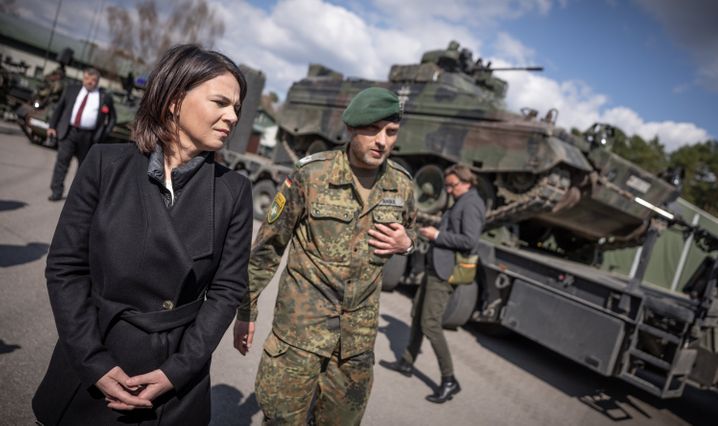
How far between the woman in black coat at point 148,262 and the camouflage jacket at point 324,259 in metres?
0.56

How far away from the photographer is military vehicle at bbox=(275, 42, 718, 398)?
4629mm

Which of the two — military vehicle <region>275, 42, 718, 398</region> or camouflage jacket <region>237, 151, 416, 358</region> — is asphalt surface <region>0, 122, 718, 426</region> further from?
camouflage jacket <region>237, 151, 416, 358</region>

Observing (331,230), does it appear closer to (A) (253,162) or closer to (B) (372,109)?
(B) (372,109)

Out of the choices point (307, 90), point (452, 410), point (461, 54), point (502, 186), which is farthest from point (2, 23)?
point (452, 410)

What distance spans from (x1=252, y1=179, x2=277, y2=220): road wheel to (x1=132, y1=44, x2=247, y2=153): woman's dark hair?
25.8ft

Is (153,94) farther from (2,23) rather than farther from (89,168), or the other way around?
(2,23)

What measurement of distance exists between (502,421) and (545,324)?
1.45 m

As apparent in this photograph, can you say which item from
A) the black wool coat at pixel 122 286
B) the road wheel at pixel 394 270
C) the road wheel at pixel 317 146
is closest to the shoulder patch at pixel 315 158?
the black wool coat at pixel 122 286

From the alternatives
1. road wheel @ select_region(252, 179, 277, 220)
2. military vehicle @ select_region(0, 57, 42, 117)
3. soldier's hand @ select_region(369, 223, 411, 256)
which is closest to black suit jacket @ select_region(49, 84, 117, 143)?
road wheel @ select_region(252, 179, 277, 220)

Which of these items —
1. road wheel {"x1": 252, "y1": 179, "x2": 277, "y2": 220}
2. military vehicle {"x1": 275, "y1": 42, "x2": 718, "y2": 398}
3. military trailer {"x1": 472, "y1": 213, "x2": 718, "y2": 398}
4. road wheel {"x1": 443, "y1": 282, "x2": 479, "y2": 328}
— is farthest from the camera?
road wheel {"x1": 252, "y1": 179, "x2": 277, "y2": 220}

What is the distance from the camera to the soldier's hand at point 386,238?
2.27 m

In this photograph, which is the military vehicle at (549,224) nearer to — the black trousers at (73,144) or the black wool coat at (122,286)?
the black wool coat at (122,286)

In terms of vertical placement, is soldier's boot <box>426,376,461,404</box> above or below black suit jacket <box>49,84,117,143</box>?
below

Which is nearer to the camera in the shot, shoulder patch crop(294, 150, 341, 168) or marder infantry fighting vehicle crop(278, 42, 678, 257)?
shoulder patch crop(294, 150, 341, 168)
